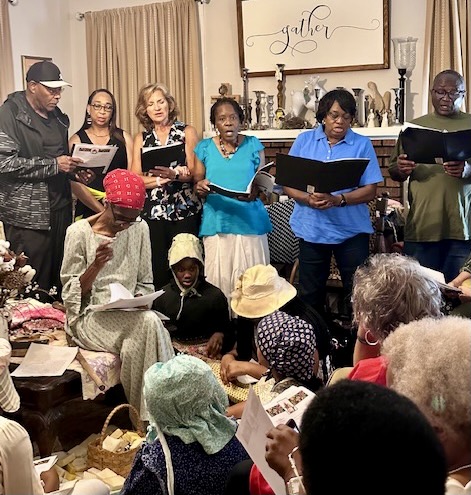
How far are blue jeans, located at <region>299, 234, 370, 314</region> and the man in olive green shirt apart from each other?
28 cm

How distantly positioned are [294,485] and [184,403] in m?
0.47

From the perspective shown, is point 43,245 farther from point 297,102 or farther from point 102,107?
point 297,102

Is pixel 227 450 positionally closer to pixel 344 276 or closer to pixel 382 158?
pixel 344 276

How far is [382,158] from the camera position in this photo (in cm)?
458

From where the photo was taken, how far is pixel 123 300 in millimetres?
2672

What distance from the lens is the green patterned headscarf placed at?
66.0 inches

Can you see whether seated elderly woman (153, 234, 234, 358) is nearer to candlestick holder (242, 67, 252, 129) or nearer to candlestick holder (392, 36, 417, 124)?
candlestick holder (242, 67, 252, 129)

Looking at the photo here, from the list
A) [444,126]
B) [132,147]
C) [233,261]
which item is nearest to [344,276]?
[233,261]

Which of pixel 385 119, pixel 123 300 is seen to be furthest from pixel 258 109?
pixel 123 300

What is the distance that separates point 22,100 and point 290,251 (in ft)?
5.70

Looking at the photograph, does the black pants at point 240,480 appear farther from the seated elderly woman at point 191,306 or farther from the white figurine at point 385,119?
the white figurine at point 385,119

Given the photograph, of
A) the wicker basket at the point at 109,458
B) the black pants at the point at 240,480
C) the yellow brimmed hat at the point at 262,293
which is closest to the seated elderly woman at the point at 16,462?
the black pants at the point at 240,480

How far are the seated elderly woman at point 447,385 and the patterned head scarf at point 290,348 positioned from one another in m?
0.94

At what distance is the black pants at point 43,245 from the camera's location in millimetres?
3697
